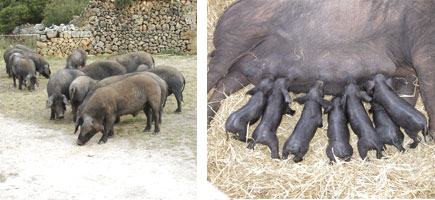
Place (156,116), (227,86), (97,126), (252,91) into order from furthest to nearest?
(156,116) → (97,126) → (227,86) → (252,91)

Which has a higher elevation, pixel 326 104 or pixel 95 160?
pixel 326 104

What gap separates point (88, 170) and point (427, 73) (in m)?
2.35

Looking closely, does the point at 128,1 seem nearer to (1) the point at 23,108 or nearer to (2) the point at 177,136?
(1) the point at 23,108

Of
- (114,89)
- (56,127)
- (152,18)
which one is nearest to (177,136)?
(114,89)

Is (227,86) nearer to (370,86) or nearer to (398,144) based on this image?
(370,86)

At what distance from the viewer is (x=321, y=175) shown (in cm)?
223

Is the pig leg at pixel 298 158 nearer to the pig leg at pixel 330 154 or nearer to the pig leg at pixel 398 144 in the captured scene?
the pig leg at pixel 330 154

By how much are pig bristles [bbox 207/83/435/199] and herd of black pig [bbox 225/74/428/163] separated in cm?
6

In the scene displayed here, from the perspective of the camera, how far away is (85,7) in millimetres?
12172

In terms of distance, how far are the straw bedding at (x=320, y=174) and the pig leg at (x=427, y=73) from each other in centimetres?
18

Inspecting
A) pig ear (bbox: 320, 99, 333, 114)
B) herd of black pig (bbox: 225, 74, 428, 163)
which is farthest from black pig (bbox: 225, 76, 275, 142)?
pig ear (bbox: 320, 99, 333, 114)

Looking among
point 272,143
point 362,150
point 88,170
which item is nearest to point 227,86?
point 272,143

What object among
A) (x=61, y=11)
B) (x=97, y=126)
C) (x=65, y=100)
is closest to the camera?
(x=97, y=126)

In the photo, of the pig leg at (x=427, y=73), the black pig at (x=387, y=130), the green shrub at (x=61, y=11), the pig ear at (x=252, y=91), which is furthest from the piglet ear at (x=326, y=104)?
the green shrub at (x=61, y=11)
